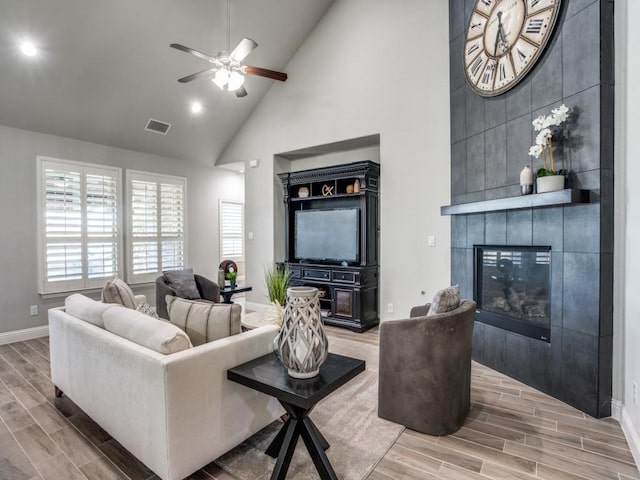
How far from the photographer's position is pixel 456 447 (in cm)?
214

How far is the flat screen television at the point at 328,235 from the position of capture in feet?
15.9

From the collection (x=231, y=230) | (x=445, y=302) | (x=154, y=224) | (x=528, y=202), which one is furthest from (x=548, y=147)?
(x=231, y=230)

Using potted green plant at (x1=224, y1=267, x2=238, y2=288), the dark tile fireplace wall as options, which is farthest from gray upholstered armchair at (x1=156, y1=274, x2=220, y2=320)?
the dark tile fireplace wall

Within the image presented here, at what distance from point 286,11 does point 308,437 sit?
5.20 metres

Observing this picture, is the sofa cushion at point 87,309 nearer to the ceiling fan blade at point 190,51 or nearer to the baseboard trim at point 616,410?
the ceiling fan blade at point 190,51

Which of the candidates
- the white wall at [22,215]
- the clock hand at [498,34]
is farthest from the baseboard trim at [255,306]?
the clock hand at [498,34]

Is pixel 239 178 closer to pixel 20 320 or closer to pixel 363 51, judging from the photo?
pixel 363 51

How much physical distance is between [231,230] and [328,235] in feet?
9.37

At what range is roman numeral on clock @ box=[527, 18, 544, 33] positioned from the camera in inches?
112

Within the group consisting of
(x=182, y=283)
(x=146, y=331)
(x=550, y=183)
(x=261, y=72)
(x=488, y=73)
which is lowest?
(x=182, y=283)

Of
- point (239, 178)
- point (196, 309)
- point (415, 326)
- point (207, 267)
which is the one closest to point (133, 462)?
point (196, 309)

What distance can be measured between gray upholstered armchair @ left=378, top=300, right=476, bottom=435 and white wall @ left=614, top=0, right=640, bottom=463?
967 millimetres

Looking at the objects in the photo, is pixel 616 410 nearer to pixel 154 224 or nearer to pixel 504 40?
pixel 504 40

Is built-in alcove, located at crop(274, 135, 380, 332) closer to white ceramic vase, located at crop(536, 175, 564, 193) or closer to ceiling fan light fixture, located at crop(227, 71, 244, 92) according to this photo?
ceiling fan light fixture, located at crop(227, 71, 244, 92)
